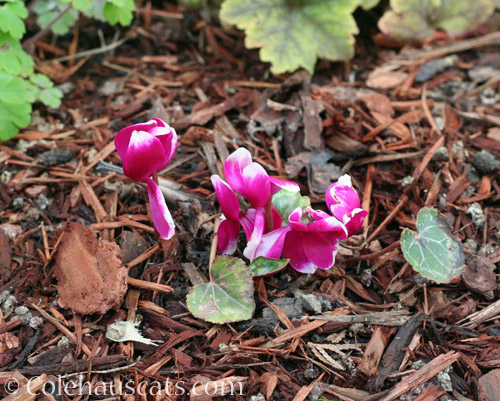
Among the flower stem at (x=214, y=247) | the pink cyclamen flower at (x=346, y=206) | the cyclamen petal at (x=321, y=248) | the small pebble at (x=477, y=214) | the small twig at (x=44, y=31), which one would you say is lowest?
the flower stem at (x=214, y=247)

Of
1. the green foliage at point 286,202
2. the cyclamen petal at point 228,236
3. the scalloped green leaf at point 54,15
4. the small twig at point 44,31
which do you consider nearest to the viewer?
the cyclamen petal at point 228,236

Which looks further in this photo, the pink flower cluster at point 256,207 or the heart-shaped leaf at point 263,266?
the heart-shaped leaf at point 263,266

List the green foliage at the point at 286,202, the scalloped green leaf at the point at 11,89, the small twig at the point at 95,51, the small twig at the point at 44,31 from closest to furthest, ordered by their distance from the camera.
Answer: the green foliage at the point at 286,202
the scalloped green leaf at the point at 11,89
the small twig at the point at 44,31
the small twig at the point at 95,51

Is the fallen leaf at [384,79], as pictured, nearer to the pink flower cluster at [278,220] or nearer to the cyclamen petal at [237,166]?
the pink flower cluster at [278,220]

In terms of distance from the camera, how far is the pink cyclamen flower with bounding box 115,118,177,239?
1.59 m

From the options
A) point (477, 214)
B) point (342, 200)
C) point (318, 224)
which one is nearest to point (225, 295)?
point (318, 224)

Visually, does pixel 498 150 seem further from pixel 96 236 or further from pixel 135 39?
pixel 135 39

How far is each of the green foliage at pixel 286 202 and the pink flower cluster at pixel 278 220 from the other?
0.10 m

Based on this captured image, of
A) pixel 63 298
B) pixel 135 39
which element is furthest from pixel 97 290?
pixel 135 39

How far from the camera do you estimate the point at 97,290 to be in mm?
1729

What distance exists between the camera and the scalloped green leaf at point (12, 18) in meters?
2.11

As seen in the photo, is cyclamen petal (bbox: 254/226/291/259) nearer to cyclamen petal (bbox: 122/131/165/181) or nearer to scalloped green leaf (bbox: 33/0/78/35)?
cyclamen petal (bbox: 122/131/165/181)

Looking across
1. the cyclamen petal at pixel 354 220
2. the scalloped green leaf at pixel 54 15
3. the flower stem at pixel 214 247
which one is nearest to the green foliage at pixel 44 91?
the scalloped green leaf at pixel 54 15

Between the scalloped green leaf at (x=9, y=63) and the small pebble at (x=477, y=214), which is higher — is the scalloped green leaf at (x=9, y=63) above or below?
above
